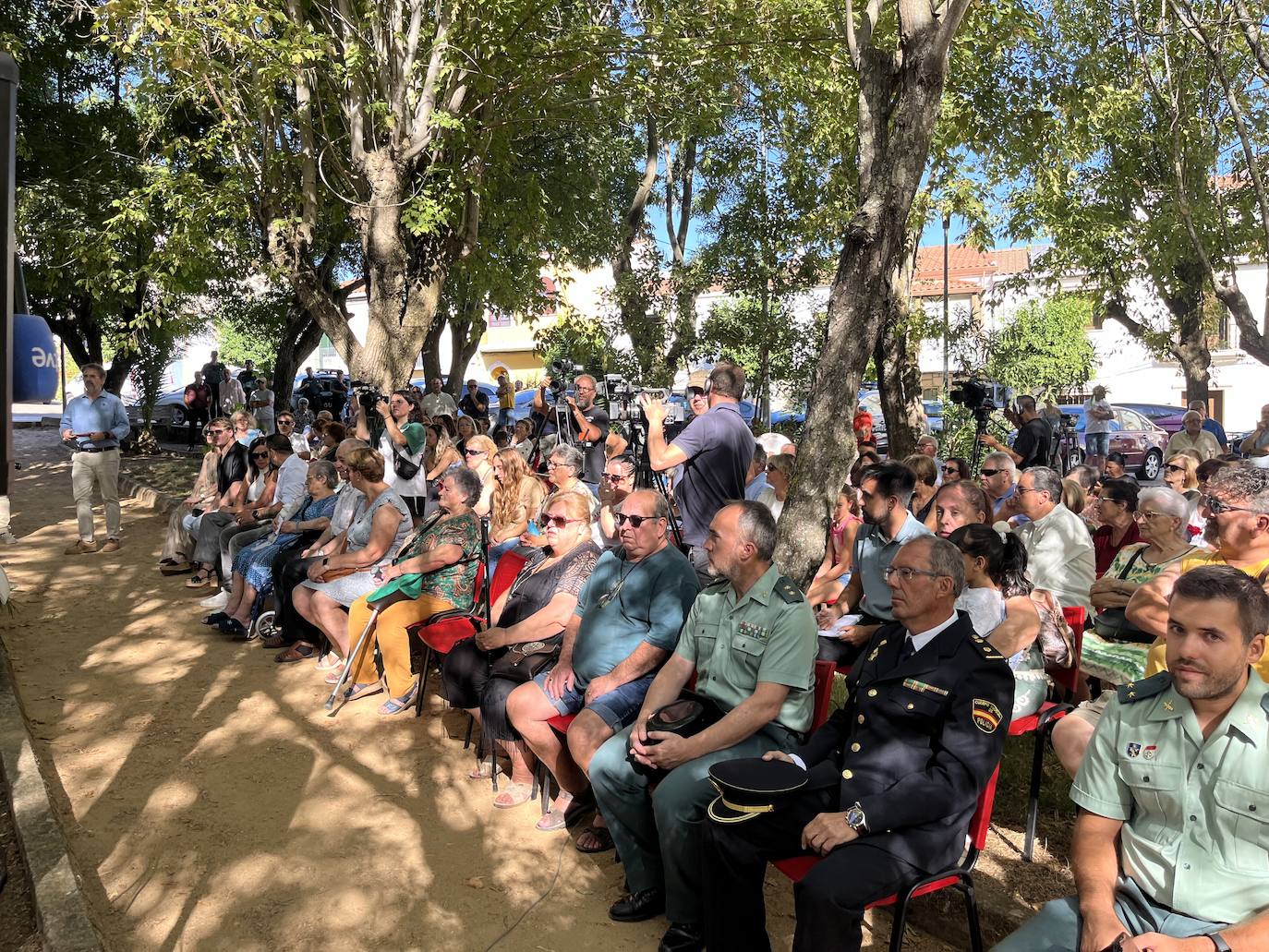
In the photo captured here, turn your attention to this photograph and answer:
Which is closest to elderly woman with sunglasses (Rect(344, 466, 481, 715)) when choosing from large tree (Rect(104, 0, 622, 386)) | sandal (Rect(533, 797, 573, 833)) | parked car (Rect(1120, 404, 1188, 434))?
sandal (Rect(533, 797, 573, 833))

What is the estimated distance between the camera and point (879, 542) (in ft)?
16.4

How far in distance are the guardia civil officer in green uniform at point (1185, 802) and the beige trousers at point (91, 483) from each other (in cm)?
996

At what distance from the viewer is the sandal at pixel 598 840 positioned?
4133 mm

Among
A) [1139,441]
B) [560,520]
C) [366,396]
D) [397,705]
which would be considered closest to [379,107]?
[366,396]

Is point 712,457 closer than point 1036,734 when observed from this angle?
Answer: No

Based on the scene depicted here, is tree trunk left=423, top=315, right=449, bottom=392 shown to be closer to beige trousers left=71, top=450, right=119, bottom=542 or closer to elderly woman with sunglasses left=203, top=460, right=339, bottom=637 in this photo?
beige trousers left=71, top=450, right=119, bottom=542

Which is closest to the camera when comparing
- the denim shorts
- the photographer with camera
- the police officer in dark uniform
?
the police officer in dark uniform

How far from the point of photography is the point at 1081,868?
8.20 feet

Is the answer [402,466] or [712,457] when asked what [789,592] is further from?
[402,466]

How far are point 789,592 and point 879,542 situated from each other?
1.48 m

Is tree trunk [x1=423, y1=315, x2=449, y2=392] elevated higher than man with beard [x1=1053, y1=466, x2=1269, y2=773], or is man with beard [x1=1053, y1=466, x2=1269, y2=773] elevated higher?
tree trunk [x1=423, y1=315, x2=449, y2=392]

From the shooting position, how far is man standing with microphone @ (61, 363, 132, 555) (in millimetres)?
9953

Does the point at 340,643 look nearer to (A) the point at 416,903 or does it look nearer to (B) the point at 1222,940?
(A) the point at 416,903

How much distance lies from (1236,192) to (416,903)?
51.7 feet
